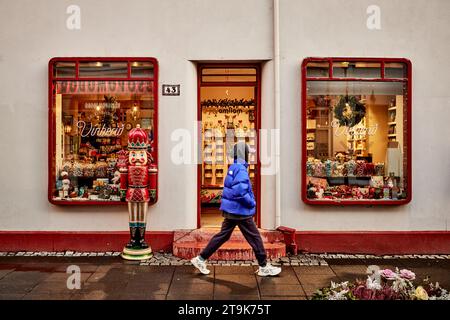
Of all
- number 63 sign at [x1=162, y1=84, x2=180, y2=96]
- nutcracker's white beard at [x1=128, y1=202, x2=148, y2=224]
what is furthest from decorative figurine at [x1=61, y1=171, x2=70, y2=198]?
number 63 sign at [x1=162, y1=84, x2=180, y2=96]

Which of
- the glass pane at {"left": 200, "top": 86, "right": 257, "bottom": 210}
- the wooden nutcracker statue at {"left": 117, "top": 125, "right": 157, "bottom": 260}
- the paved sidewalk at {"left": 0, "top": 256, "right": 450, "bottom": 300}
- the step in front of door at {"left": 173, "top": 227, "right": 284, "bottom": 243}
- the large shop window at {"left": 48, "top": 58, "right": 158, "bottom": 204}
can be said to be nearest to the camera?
the paved sidewalk at {"left": 0, "top": 256, "right": 450, "bottom": 300}

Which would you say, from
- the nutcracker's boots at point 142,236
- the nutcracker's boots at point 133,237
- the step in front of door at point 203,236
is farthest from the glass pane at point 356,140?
the nutcracker's boots at point 133,237

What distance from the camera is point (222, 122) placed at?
1050 cm

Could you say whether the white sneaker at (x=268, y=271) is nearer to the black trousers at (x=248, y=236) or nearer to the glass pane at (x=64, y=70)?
the black trousers at (x=248, y=236)

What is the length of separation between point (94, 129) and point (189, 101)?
→ 1.72 m

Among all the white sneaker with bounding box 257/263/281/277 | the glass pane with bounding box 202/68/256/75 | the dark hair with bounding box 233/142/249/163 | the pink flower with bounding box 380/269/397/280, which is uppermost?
the glass pane with bounding box 202/68/256/75

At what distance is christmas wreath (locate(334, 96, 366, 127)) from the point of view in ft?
28.6

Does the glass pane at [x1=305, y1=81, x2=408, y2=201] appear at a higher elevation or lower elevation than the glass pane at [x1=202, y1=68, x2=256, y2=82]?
lower

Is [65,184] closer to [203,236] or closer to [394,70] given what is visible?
[203,236]

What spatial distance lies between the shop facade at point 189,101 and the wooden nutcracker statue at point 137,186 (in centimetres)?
49

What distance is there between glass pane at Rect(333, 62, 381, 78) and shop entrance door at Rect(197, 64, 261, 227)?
1399 mm

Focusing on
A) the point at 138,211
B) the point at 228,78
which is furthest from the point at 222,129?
the point at 138,211

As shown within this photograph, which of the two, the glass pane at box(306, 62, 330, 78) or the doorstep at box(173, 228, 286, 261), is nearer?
the doorstep at box(173, 228, 286, 261)

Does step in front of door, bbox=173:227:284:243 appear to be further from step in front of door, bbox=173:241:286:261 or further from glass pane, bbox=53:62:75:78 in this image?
glass pane, bbox=53:62:75:78
